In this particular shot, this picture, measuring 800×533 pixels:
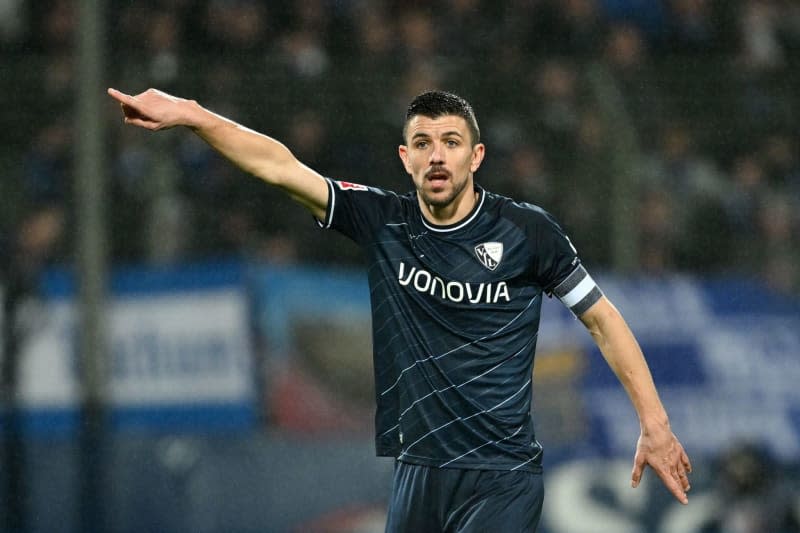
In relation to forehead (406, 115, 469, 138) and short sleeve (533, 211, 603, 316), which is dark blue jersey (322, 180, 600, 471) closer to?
short sleeve (533, 211, 603, 316)

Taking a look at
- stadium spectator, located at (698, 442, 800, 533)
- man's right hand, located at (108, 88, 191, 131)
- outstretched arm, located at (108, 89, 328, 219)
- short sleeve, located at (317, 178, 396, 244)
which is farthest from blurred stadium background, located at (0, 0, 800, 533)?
man's right hand, located at (108, 88, 191, 131)

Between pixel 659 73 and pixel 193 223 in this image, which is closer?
pixel 193 223

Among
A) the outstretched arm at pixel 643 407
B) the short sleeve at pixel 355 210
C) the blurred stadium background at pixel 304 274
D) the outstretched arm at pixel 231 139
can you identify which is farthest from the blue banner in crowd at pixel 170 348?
the outstretched arm at pixel 643 407

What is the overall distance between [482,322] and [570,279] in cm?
35

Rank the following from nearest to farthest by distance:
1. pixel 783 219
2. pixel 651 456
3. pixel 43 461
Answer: pixel 651 456, pixel 43 461, pixel 783 219

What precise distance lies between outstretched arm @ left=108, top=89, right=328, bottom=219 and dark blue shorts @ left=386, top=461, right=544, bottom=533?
3.36 feet

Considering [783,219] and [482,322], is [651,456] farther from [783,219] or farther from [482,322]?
[783,219]

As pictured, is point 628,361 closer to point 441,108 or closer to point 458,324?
point 458,324

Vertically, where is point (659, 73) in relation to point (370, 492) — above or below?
above

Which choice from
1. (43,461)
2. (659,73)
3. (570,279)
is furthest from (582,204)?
(570,279)

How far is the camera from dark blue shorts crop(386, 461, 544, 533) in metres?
4.68

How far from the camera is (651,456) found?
4.70 metres

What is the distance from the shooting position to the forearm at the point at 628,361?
473 centimetres

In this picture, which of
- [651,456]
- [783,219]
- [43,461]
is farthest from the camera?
[783,219]
